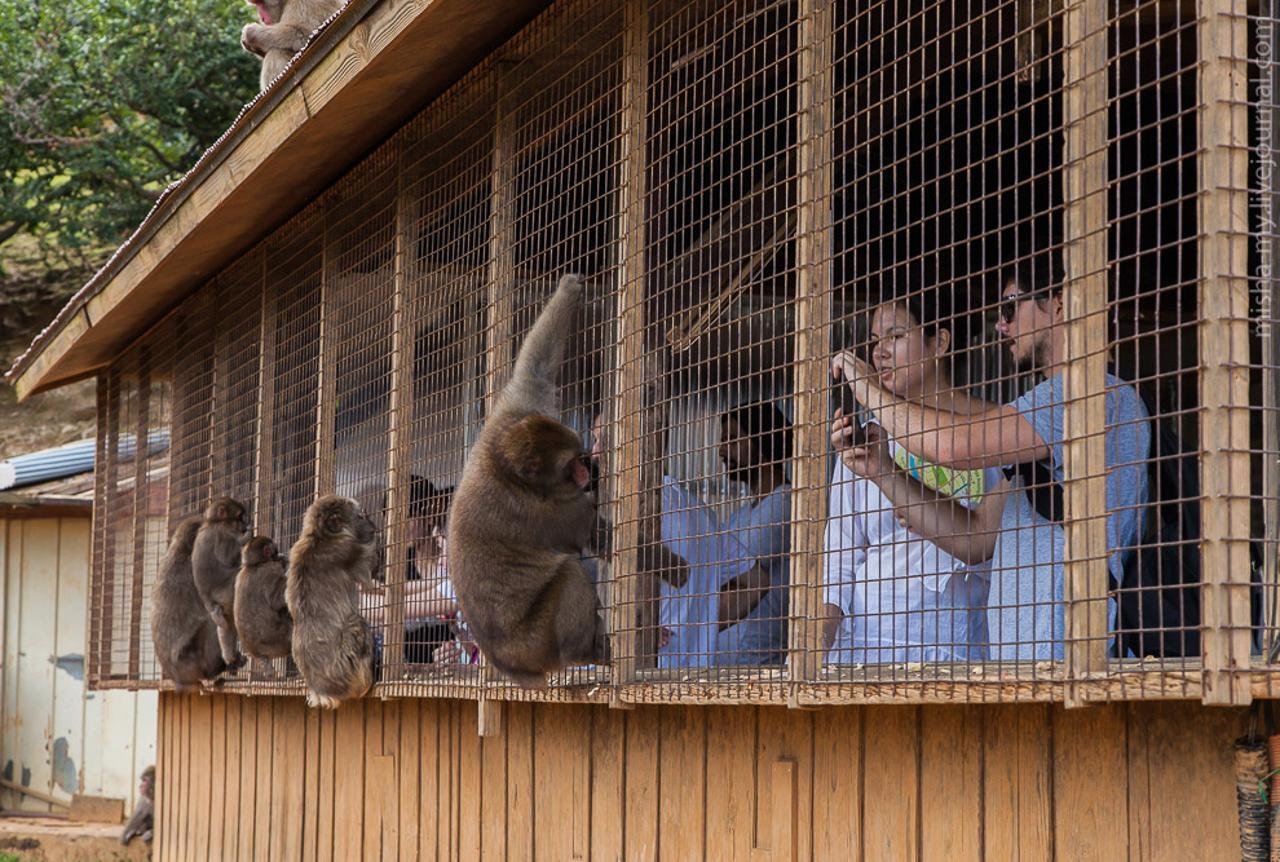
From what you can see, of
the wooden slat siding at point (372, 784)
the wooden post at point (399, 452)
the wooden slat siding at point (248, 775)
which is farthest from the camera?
the wooden slat siding at point (248, 775)

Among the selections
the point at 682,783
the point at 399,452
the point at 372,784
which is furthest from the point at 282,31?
the point at 682,783

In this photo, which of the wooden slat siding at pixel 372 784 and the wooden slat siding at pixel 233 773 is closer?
the wooden slat siding at pixel 372 784

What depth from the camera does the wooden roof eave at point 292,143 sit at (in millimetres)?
7625

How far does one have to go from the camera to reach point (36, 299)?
83.0 ft

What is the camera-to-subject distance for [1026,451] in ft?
16.4

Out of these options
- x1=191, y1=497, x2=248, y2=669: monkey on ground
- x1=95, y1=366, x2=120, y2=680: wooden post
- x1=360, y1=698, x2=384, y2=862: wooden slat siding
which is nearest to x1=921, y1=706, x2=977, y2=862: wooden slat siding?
x1=360, y1=698, x2=384, y2=862: wooden slat siding

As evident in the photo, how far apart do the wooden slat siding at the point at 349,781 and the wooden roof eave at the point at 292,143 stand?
9.73 feet

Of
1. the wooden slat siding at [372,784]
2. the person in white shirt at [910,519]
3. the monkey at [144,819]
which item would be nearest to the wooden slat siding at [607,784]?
the person in white shirt at [910,519]

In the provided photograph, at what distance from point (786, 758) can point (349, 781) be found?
15.1 ft

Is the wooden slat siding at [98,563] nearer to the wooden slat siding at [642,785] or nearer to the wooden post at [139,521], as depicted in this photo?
the wooden post at [139,521]

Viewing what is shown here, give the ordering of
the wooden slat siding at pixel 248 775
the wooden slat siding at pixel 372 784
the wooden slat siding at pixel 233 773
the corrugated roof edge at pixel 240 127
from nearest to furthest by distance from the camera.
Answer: the corrugated roof edge at pixel 240 127 → the wooden slat siding at pixel 372 784 → the wooden slat siding at pixel 248 775 → the wooden slat siding at pixel 233 773

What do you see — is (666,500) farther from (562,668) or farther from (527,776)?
(527,776)

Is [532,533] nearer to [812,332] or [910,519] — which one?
[812,332]

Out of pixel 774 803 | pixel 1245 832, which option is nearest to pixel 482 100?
pixel 774 803
